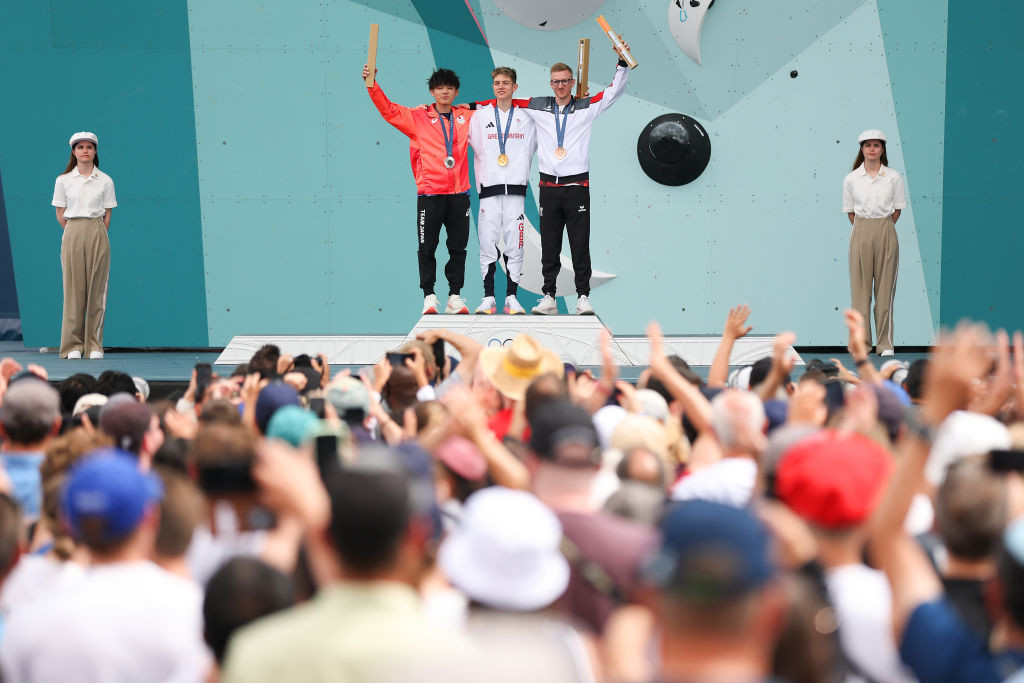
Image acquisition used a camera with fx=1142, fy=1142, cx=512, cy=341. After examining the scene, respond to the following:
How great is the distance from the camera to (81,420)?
3.85 m

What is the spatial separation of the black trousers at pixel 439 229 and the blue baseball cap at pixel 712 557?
6.60 meters

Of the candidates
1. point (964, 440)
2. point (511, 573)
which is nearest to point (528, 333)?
point (964, 440)

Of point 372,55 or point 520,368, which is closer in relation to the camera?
point 520,368

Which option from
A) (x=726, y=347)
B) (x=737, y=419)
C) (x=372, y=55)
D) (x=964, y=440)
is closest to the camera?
(x=737, y=419)

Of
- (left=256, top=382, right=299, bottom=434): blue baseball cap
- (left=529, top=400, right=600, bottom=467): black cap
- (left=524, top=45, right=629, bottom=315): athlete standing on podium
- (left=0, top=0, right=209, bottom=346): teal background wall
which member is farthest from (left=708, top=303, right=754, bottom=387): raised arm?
(left=0, top=0, right=209, bottom=346): teal background wall

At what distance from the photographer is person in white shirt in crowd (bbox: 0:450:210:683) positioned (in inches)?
68.6

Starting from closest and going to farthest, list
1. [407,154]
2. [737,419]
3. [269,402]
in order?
[737,419] → [269,402] → [407,154]

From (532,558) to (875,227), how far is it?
7476 mm

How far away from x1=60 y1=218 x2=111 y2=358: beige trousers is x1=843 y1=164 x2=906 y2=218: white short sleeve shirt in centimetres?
562

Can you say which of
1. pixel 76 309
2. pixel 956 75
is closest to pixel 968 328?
pixel 76 309

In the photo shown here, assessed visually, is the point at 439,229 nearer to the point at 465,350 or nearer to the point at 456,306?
the point at 456,306

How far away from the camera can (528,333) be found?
7.28 m

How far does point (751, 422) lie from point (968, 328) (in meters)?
0.85

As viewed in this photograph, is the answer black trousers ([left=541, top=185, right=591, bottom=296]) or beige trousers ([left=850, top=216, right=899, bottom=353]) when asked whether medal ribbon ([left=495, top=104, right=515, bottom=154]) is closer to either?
black trousers ([left=541, top=185, right=591, bottom=296])
